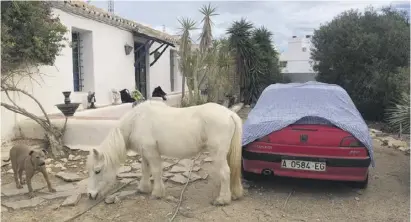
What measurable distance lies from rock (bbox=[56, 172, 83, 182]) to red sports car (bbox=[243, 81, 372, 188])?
2.64 meters

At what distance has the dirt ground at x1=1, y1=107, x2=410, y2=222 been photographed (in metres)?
4.21

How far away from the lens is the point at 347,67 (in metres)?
17.0

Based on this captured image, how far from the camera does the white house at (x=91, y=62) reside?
814cm

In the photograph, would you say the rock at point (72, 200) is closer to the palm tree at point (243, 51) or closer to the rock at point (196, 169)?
the rock at point (196, 169)

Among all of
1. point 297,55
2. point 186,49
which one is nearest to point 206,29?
point 186,49

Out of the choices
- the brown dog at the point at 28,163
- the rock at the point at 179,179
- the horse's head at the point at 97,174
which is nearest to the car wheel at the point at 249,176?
the rock at the point at 179,179

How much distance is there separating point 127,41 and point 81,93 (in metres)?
3.12

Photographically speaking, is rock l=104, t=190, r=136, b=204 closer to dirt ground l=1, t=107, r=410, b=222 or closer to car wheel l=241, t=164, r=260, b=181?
dirt ground l=1, t=107, r=410, b=222

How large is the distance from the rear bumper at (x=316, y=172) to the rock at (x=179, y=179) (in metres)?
1.13

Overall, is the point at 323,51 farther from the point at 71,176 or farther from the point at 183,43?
the point at 71,176

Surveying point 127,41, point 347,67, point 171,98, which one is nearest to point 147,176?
point 127,41

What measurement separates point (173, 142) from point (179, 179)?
119cm

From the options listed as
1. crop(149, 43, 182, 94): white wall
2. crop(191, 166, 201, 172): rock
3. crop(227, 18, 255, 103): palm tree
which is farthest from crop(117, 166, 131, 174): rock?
crop(227, 18, 255, 103): palm tree

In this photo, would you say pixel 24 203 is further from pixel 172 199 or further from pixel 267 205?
pixel 267 205
